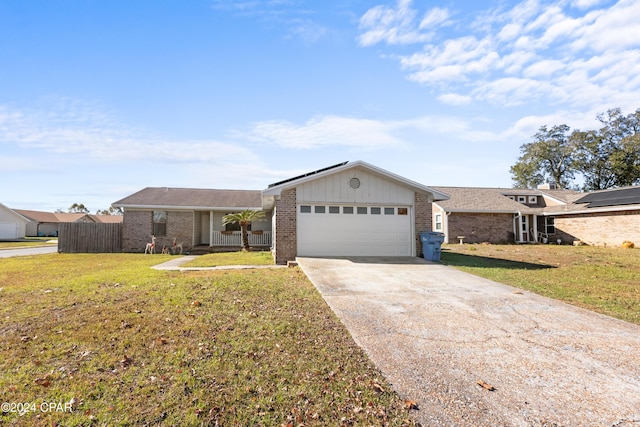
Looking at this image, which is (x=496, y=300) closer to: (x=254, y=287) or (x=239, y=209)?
(x=254, y=287)

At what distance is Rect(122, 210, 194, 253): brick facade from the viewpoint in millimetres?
19422

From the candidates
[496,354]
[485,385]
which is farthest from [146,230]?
[485,385]

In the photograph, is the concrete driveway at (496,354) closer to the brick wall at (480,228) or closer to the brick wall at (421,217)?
the brick wall at (421,217)

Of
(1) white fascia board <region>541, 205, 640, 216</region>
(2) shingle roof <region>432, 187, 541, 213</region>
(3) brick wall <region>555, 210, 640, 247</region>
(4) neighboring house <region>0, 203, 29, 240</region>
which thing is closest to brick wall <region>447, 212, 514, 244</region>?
(2) shingle roof <region>432, 187, 541, 213</region>

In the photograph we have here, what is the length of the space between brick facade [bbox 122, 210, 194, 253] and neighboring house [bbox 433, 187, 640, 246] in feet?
60.7

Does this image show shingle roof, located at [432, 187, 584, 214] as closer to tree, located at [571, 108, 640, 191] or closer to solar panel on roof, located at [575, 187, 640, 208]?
solar panel on roof, located at [575, 187, 640, 208]

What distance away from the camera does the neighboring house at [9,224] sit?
37800 millimetres

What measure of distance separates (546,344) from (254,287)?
18.0 ft

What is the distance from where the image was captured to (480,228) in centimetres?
2472

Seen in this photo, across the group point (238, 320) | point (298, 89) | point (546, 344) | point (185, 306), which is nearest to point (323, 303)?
point (238, 320)

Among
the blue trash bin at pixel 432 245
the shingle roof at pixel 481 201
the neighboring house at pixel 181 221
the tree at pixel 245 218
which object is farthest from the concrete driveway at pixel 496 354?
the shingle roof at pixel 481 201

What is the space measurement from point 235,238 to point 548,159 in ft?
151

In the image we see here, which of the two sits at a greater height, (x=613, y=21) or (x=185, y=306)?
(x=613, y=21)

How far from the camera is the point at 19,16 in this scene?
854 centimetres
